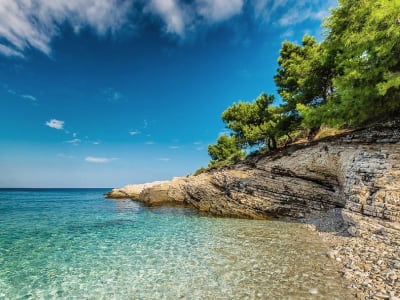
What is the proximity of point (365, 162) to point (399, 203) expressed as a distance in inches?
131

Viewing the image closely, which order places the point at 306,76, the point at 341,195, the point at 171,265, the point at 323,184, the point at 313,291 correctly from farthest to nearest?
1. the point at 306,76
2. the point at 323,184
3. the point at 341,195
4. the point at 171,265
5. the point at 313,291

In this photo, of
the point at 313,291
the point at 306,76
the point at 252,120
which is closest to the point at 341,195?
the point at 313,291

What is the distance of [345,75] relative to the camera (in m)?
14.1

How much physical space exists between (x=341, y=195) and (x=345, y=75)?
25.6 feet

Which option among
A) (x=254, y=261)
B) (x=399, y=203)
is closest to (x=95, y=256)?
(x=254, y=261)

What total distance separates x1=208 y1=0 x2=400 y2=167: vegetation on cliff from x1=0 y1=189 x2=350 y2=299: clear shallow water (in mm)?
8277

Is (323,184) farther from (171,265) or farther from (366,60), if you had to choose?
(171,265)

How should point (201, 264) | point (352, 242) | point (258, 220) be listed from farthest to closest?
point (258, 220), point (352, 242), point (201, 264)

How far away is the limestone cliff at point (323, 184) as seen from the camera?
1084 cm

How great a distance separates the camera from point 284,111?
995 inches

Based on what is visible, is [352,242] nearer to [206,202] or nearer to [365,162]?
[365,162]

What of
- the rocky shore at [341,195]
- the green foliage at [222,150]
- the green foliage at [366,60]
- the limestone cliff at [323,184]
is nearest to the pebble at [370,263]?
the rocky shore at [341,195]

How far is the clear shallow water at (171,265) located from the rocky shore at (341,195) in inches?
45.9

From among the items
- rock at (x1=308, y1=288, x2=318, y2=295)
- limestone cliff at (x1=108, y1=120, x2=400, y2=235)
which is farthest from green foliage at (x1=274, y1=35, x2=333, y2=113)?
rock at (x1=308, y1=288, x2=318, y2=295)
